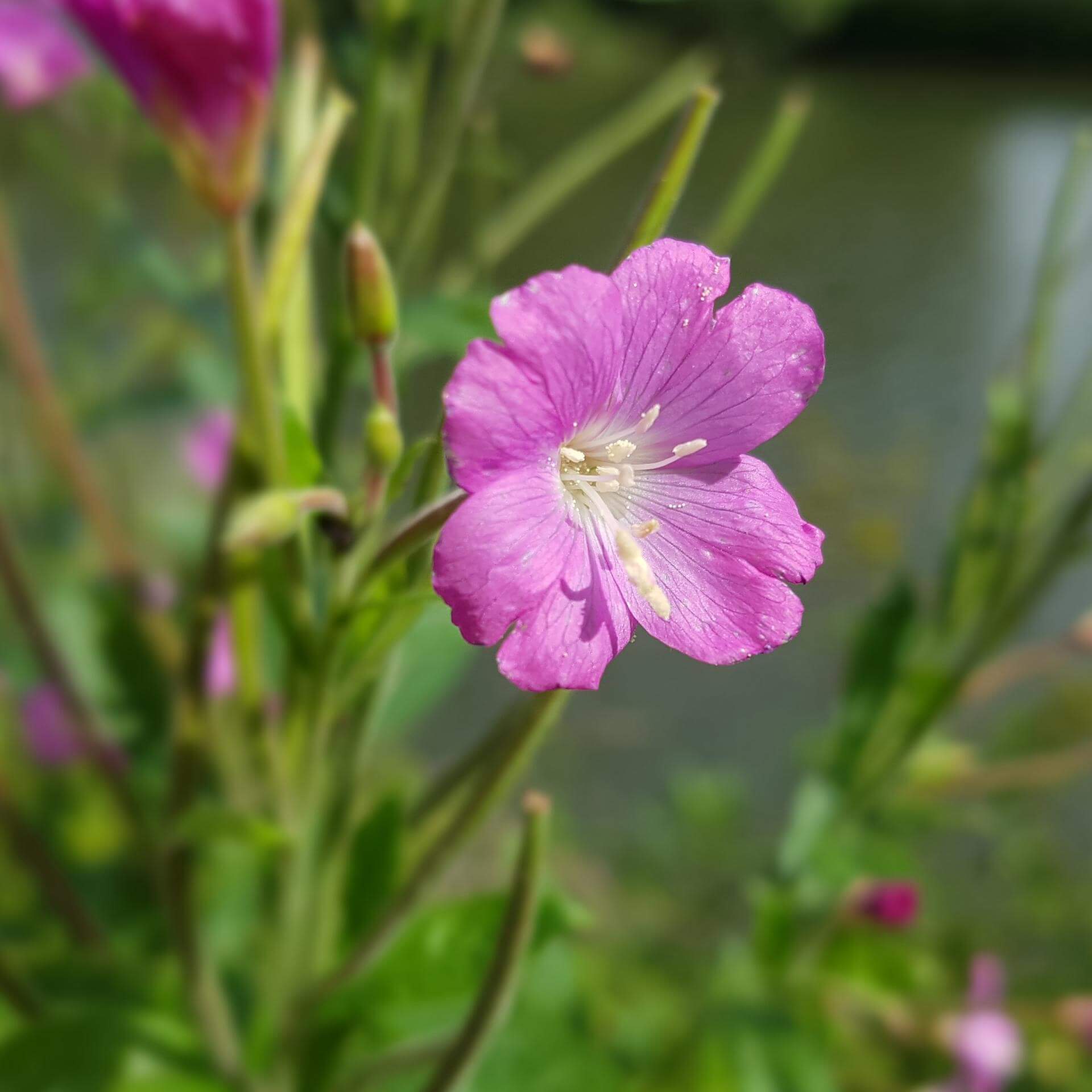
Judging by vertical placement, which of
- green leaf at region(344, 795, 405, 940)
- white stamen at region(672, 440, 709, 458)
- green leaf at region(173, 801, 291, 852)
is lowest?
green leaf at region(344, 795, 405, 940)

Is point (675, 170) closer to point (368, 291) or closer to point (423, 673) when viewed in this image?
point (368, 291)

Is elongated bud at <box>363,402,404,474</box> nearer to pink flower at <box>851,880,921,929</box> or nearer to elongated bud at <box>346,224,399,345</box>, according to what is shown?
elongated bud at <box>346,224,399,345</box>

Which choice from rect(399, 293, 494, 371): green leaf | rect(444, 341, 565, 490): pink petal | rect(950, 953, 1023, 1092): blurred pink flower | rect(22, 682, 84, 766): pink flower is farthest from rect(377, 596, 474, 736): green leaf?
rect(950, 953, 1023, 1092): blurred pink flower

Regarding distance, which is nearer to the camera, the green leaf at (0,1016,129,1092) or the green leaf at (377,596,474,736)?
the green leaf at (0,1016,129,1092)

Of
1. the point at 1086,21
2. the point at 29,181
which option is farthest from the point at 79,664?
the point at 1086,21

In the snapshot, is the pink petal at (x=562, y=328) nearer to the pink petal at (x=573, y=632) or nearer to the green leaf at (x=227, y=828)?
the pink petal at (x=573, y=632)

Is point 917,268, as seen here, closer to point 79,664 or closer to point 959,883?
point 959,883

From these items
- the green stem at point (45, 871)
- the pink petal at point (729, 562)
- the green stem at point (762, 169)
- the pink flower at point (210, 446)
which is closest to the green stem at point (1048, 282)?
the green stem at point (762, 169)
